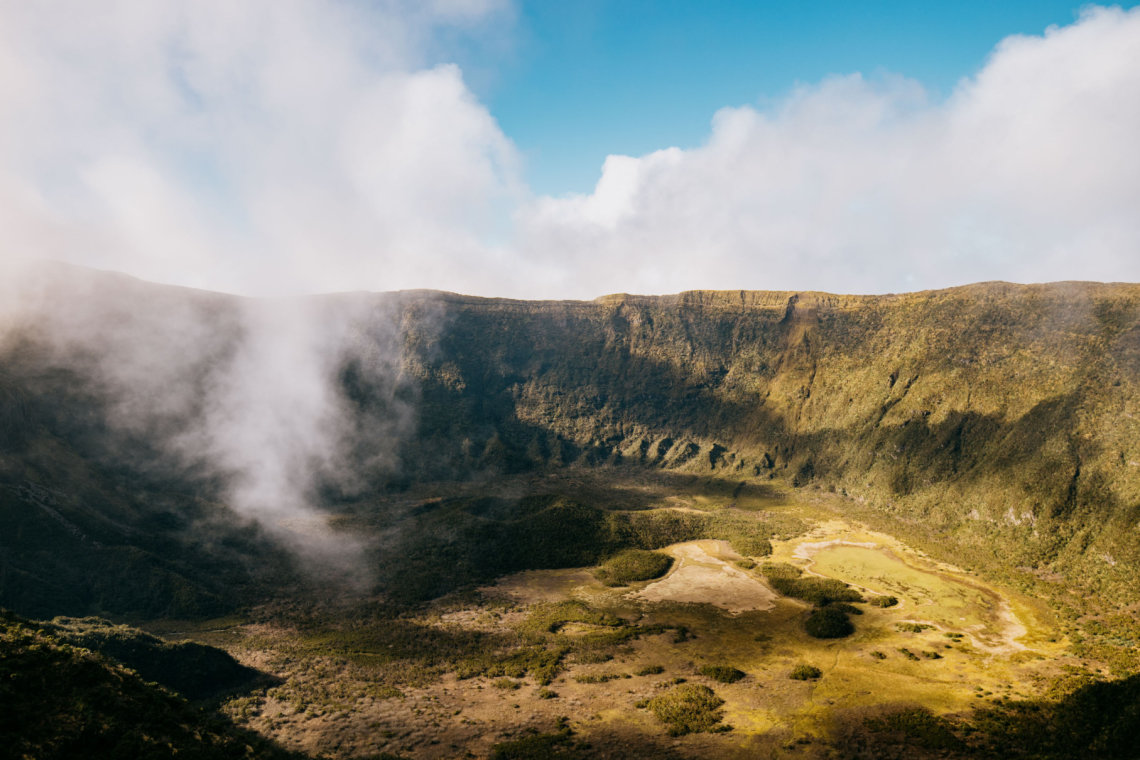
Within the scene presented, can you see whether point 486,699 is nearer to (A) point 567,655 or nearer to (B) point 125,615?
(A) point 567,655

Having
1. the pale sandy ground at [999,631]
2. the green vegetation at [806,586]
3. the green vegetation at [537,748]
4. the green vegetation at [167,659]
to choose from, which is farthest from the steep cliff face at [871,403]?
the green vegetation at [167,659]

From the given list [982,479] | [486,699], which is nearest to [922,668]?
[486,699]

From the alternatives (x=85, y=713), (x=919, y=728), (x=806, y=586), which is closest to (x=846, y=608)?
(x=806, y=586)

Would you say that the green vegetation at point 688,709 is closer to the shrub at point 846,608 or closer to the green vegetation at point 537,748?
the green vegetation at point 537,748

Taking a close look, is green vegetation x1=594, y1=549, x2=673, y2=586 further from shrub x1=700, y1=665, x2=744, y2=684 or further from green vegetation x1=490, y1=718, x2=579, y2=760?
green vegetation x1=490, y1=718, x2=579, y2=760

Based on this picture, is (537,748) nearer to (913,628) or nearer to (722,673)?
(722,673)

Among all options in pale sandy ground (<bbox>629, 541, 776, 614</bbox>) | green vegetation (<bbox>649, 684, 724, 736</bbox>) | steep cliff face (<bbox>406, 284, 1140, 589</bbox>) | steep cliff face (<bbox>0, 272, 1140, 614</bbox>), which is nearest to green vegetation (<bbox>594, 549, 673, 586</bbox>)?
pale sandy ground (<bbox>629, 541, 776, 614</bbox>)
